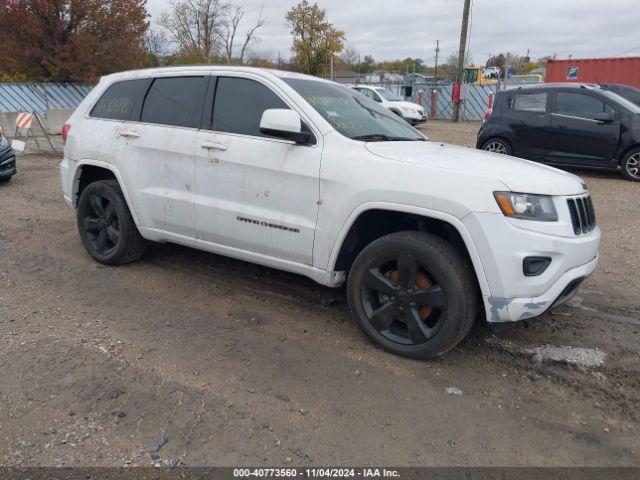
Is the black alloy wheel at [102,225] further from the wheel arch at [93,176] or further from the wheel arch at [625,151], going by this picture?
the wheel arch at [625,151]

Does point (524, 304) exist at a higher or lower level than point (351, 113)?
lower

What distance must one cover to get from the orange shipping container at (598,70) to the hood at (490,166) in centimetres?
2295

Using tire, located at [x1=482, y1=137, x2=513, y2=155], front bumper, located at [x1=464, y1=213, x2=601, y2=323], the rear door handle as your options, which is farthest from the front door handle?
tire, located at [x1=482, y1=137, x2=513, y2=155]

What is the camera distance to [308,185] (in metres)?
3.58

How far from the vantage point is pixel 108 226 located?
4.99 m

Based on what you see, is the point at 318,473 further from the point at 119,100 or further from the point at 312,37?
the point at 312,37

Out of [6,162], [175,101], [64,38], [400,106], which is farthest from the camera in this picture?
[64,38]

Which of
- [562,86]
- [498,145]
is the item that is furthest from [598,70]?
[498,145]

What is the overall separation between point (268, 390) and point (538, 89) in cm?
915

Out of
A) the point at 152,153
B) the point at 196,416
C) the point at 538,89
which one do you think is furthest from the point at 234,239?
the point at 538,89

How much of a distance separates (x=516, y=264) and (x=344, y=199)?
1120mm

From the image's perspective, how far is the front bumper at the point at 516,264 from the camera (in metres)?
2.96

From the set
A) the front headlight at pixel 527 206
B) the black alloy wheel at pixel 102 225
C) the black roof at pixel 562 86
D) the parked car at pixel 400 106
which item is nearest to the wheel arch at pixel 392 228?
the front headlight at pixel 527 206

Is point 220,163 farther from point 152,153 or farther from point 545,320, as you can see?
point 545,320
